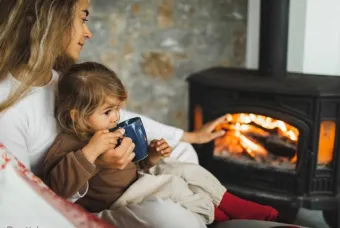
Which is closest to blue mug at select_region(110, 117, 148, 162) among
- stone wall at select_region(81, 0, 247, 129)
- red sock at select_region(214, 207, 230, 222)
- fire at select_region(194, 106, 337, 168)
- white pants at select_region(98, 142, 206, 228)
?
white pants at select_region(98, 142, 206, 228)

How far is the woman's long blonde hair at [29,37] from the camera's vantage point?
4.02 feet

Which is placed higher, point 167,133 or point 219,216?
point 167,133

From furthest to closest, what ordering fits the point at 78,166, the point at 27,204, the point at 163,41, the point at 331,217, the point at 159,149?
1. the point at 163,41
2. the point at 331,217
3. the point at 159,149
4. the point at 78,166
5. the point at 27,204

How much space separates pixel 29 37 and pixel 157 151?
0.49 meters

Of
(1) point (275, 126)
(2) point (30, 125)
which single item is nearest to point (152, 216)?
(2) point (30, 125)

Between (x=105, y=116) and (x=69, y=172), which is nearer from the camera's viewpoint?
(x=69, y=172)

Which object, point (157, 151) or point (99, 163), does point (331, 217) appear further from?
point (99, 163)

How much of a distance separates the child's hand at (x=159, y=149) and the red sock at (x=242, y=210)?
0.81 ft

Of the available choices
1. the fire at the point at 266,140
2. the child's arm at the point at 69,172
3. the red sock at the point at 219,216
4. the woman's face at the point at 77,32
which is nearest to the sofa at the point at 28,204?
the child's arm at the point at 69,172

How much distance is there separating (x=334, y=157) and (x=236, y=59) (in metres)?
0.81

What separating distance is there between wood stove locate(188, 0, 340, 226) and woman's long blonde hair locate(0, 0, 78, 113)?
1.06m

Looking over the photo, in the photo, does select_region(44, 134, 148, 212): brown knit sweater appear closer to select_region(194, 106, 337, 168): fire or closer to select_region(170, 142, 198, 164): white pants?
select_region(170, 142, 198, 164): white pants

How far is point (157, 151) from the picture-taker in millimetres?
1446

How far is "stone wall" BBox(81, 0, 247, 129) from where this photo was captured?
262 cm
